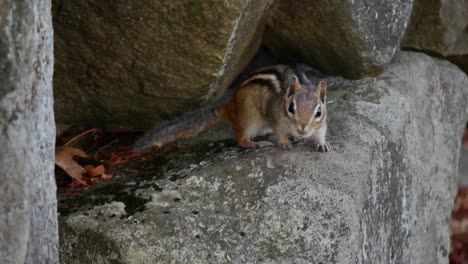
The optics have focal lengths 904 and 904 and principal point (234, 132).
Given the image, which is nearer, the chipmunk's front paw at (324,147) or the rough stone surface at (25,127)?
the rough stone surface at (25,127)

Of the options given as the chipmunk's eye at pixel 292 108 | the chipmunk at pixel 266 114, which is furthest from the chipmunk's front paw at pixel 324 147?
the chipmunk's eye at pixel 292 108

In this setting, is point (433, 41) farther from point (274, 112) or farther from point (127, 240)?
point (127, 240)

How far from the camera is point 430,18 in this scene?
5688 millimetres

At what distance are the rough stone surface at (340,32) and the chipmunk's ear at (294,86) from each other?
17.5 inches

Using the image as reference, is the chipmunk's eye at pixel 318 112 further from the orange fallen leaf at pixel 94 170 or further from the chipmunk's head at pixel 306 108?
the orange fallen leaf at pixel 94 170

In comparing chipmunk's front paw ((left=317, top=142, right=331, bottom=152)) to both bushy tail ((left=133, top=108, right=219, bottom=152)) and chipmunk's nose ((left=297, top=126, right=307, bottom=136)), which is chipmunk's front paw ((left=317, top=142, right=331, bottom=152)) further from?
bushy tail ((left=133, top=108, right=219, bottom=152))

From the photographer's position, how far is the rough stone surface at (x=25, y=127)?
2.77 metres

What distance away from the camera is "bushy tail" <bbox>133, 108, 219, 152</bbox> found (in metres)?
4.59

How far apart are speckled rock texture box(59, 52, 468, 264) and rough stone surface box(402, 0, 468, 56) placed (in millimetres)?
878

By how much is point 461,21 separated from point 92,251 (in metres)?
3.06

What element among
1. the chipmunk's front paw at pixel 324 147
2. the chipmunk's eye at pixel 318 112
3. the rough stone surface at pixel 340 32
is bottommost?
the chipmunk's front paw at pixel 324 147

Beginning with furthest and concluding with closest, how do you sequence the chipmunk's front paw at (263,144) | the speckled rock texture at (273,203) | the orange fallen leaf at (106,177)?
the chipmunk's front paw at (263,144)
the orange fallen leaf at (106,177)
the speckled rock texture at (273,203)

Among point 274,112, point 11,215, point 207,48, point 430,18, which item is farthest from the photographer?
point 430,18

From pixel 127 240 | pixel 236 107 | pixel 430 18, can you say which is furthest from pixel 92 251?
pixel 430 18
